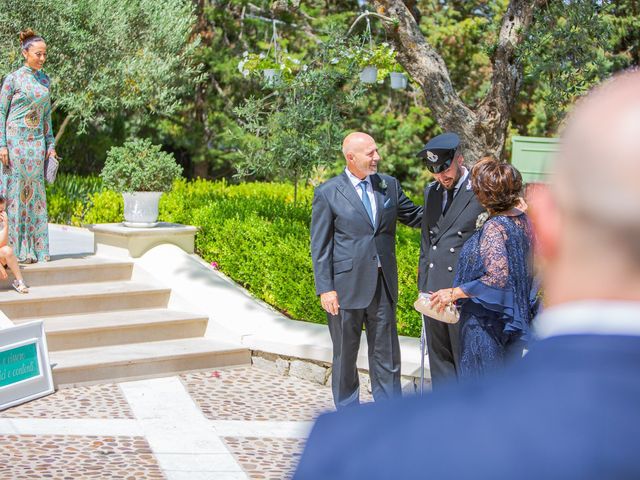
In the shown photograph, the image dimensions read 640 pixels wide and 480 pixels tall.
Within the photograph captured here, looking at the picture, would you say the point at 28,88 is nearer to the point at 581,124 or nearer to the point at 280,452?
the point at 280,452

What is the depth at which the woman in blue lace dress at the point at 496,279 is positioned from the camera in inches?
199

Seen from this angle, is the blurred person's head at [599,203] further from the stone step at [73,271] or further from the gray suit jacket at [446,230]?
the stone step at [73,271]

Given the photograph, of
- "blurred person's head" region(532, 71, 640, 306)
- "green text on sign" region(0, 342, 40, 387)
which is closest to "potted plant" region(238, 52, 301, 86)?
"green text on sign" region(0, 342, 40, 387)

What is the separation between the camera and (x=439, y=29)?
2103 centimetres

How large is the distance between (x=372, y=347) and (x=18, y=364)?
2.63 meters

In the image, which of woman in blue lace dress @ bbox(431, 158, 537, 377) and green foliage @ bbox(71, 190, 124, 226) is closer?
woman in blue lace dress @ bbox(431, 158, 537, 377)

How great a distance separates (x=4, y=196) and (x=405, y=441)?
842 cm

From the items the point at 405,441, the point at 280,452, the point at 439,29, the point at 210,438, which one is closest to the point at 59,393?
the point at 210,438

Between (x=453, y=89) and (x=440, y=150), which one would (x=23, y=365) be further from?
(x=453, y=89)

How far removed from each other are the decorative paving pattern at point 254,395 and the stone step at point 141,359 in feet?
0.36

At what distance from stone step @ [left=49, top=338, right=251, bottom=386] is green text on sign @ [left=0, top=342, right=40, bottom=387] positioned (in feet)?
0.98

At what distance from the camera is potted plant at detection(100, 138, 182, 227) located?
386 inches

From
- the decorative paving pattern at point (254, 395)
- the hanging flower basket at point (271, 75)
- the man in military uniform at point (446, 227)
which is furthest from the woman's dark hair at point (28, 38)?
the man in military uniform at point (446, 227)

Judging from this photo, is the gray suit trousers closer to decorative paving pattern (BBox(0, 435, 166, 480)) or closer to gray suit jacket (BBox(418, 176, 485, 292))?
gray suit jacket (BBox(418, 176, 485, 292))
